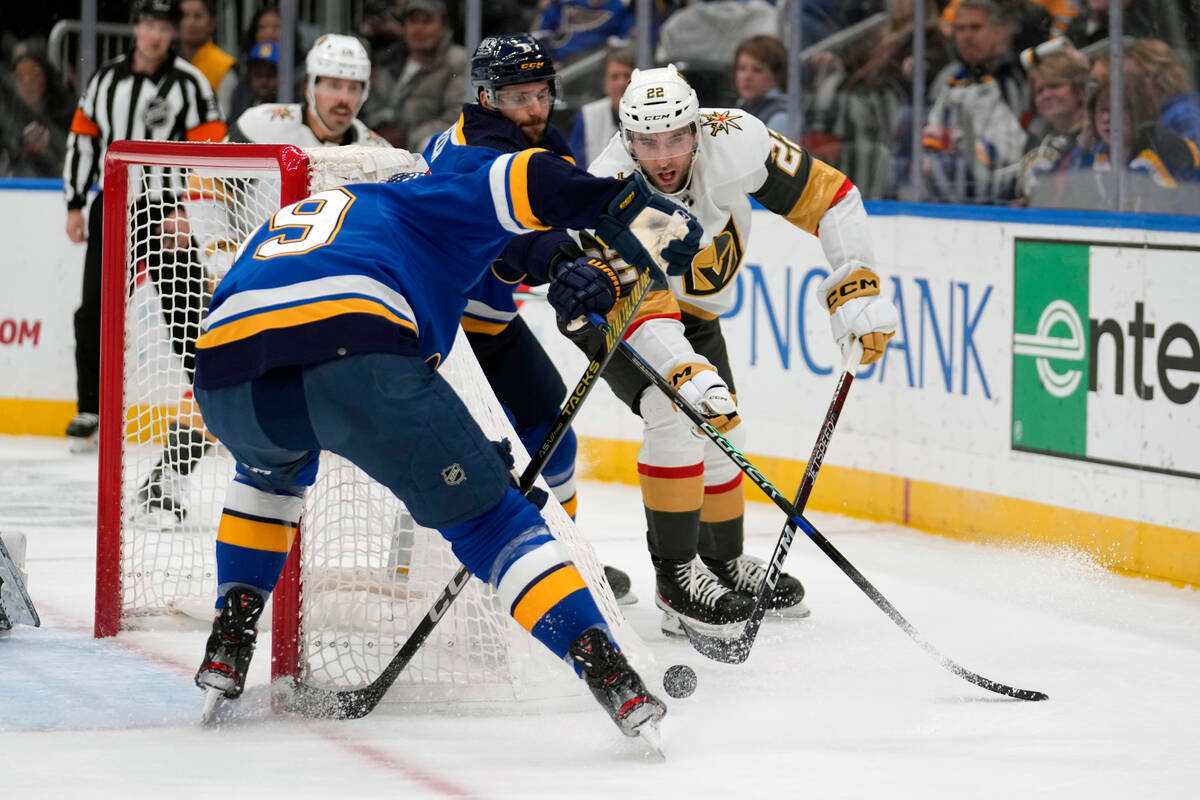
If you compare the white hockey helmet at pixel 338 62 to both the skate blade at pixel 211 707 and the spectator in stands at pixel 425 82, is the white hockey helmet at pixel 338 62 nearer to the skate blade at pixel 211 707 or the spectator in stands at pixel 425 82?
the spectator in stands at pixel 425 82

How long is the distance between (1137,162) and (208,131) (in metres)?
2.96

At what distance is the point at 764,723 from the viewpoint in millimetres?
2705

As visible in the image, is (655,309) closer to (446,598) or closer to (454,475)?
(446,598)

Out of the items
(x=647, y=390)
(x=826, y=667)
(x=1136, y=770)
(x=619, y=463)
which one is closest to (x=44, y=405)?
(x=619, y=463)

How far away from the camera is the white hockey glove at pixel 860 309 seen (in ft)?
10.6

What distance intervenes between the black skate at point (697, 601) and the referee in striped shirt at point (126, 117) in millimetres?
2779

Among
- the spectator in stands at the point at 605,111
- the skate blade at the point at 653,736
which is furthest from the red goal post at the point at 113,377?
the spectator in stands at the point at 605,111

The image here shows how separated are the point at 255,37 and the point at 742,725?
472 cm

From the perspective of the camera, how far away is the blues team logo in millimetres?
3287

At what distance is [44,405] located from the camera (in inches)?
245

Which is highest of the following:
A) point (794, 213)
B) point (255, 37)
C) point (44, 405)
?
point (255, 37)

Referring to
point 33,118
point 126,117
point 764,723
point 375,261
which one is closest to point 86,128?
point 126,117

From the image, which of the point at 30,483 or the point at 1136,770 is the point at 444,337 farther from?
the point at 30,483

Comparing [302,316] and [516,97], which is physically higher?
[516,97]
